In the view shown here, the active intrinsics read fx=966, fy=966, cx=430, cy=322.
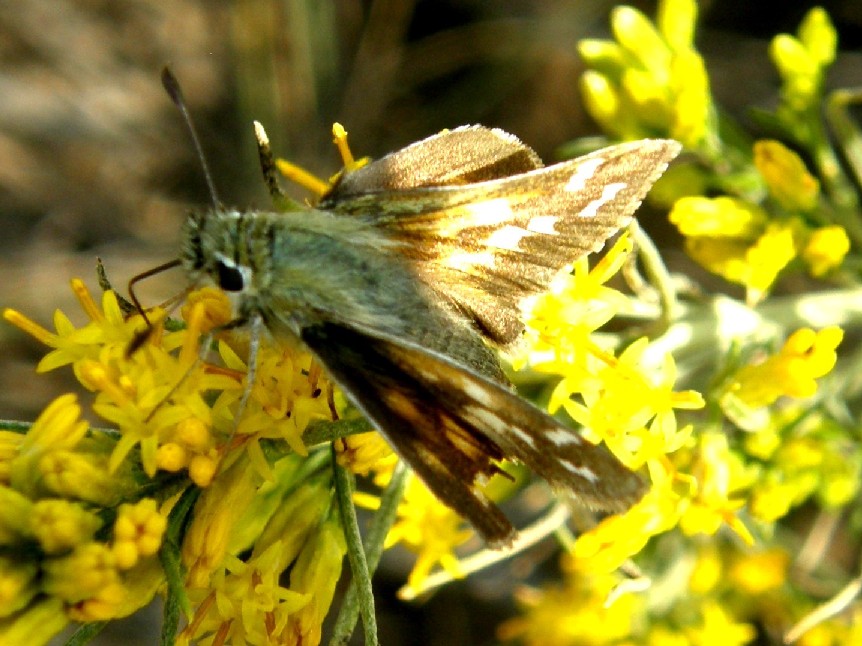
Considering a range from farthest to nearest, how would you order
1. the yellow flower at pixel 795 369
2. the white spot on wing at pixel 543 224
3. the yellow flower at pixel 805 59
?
the yellow flower at pixel 805 59
the yellow flower at pixel 795 369
the white spot on wing at pixel 543 224

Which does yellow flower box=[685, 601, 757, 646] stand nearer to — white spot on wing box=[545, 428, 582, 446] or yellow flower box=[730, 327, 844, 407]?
yellow flower box=[730, 327, 844, 407]

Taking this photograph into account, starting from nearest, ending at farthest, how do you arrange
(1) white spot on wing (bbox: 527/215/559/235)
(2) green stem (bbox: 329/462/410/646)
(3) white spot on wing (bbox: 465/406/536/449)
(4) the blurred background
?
1. (3) white spot on wing (bbox: 465/406/536/449)
2. (2) green stem (bbox: 329/462/410/646)
3. (1) white spot on wing (bbox: 527/215/559/235)
4. (4) the blurred background

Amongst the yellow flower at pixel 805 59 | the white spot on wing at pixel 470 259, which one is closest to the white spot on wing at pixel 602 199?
the white spot on wing at pixel 470 259

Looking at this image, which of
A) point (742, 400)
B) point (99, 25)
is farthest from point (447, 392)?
point (99, 25)

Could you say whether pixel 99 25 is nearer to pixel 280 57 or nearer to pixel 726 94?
pixel 280 57

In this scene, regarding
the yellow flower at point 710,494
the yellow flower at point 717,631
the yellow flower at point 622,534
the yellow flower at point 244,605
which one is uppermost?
the yellow flower at point 244,605

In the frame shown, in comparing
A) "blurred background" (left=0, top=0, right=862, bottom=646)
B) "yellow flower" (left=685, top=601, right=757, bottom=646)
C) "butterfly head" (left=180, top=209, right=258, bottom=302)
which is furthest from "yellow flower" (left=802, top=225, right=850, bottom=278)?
"blurred background" (left=0, top=0, right=862, bottom=646)

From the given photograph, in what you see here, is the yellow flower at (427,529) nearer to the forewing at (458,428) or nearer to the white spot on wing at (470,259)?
the white spot on wing at (470,259)

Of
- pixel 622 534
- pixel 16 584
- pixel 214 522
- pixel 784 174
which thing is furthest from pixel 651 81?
pixel 16 584
